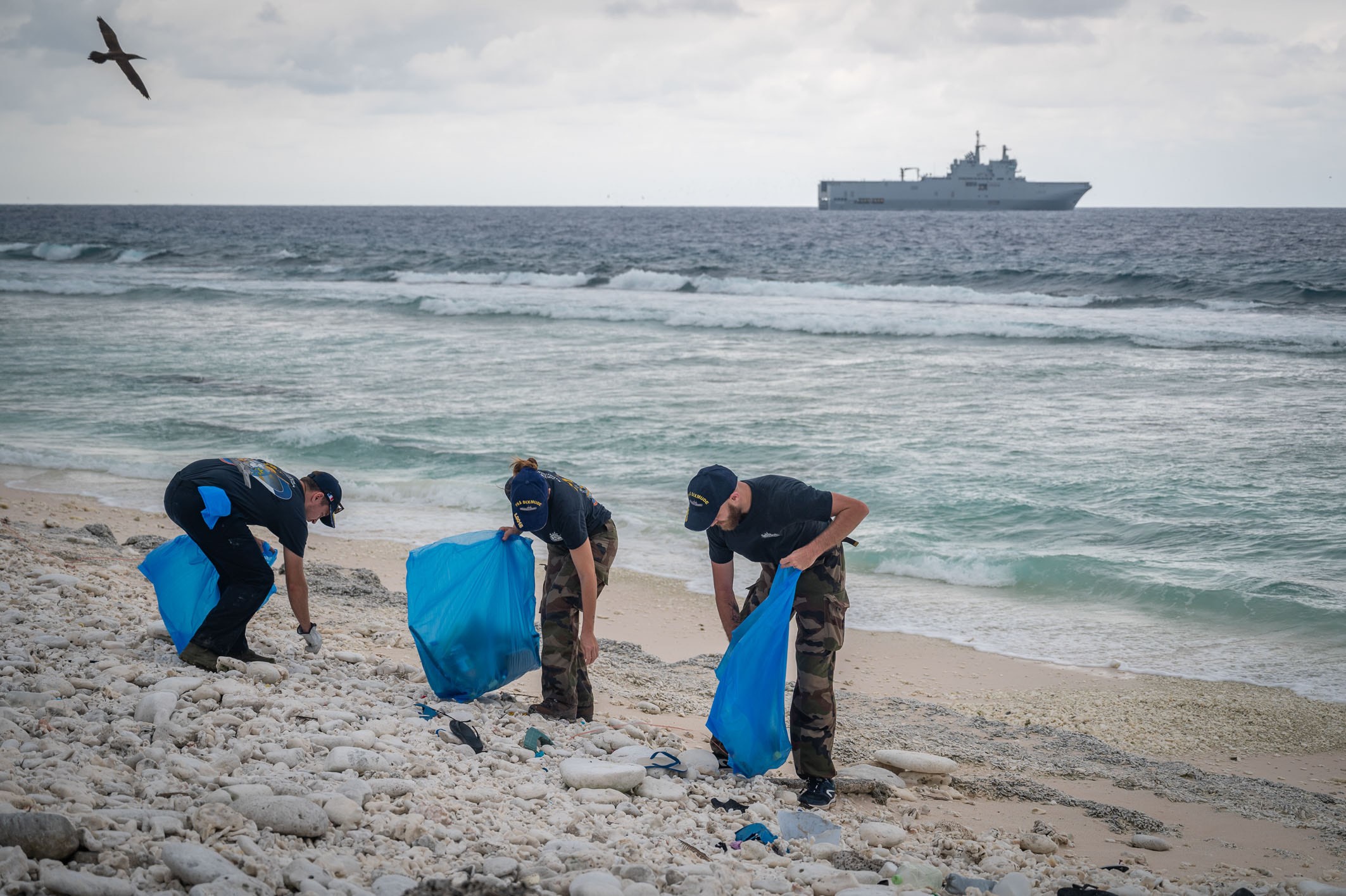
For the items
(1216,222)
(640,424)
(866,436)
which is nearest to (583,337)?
(640,424)

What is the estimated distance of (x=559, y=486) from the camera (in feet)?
15.3

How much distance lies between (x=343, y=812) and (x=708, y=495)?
1.76 m

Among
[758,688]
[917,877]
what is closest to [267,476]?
[758,688]

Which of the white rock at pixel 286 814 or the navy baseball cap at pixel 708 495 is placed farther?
the navy baseball cap at pixel 708 495

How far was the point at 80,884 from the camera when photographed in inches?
103

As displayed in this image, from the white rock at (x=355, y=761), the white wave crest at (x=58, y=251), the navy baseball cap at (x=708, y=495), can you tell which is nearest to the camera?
the white rock at (x=355, y=761)

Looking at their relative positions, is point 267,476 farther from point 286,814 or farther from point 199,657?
point 286,814

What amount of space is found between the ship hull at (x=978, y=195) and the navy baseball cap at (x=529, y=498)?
10820 centimetres

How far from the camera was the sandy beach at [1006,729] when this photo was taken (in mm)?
4062

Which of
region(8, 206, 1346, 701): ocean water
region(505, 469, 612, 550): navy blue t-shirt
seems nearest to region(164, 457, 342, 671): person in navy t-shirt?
region(505, 469, 612, 550): navy blue t-shirt

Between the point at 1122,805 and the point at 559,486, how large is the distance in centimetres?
299

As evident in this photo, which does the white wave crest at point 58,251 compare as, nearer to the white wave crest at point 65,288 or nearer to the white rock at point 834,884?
the white wave crest at point 65,288

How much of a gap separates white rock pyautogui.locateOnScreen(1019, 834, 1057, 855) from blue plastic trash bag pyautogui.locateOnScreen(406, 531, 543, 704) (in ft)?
8.13

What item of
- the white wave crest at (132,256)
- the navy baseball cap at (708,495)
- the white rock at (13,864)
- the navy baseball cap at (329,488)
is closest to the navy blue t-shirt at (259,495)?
the navy baseball cap at (329,488)
